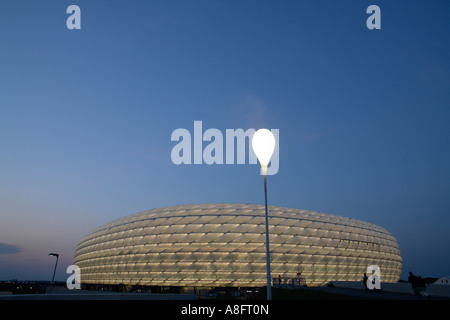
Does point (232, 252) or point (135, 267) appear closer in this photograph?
point (232, 252)

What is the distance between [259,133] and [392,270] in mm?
52309

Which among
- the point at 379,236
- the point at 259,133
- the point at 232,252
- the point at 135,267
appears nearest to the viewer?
the point at 259,133

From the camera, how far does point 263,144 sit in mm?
9227

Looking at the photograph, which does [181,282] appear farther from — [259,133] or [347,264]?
[259,133]

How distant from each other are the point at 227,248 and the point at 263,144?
30.3 meters

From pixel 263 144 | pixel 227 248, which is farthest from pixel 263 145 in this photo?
pixel 227 248

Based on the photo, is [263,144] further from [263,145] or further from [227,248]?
[227,248]

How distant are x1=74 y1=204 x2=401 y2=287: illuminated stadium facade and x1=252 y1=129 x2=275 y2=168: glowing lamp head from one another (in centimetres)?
3001

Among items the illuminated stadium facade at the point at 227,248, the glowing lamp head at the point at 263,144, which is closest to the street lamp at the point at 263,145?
the glowing lamp head at the point at 263,144

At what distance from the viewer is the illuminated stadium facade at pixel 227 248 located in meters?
37.4

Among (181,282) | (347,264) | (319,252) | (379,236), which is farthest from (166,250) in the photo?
(379,236)

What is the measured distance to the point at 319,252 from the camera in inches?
1607

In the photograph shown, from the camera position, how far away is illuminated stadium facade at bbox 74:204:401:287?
3741 cm
